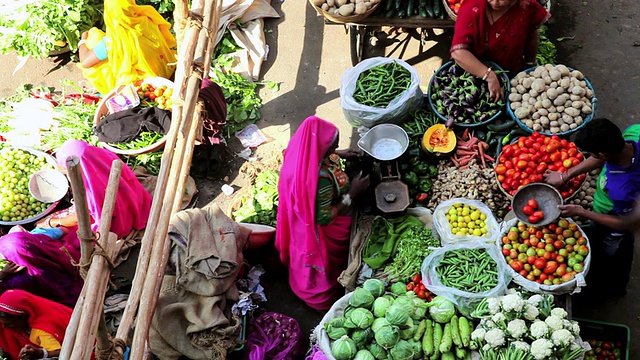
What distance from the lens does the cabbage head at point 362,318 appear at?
12.3 ft

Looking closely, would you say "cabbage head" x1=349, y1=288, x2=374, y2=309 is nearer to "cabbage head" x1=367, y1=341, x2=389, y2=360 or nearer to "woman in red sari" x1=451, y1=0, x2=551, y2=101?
"cabbage head" x1=367, y1=341, x2=389, y2=360

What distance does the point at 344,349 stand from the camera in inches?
144

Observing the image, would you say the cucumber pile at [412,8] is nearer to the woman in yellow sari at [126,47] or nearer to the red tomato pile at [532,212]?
the woman in yellow sari at [126,47]

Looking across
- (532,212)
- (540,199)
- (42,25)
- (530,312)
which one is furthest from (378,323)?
(42,25)

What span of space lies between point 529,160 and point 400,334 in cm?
167

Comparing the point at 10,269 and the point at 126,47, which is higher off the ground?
the point at 126,47

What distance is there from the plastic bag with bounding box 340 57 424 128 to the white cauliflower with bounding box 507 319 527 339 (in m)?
2.06

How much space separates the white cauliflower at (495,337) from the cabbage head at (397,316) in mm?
508

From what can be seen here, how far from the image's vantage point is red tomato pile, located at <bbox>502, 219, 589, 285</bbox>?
154 inches

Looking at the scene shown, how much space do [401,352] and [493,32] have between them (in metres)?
2.73

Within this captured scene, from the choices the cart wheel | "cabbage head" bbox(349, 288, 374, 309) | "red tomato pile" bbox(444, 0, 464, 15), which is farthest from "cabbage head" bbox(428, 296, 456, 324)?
the cart wheel

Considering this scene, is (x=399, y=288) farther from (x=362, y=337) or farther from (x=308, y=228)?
(x=308, y=228)

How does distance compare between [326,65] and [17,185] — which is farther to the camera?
[326,65]

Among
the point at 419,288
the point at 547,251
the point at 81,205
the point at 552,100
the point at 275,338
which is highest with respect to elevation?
the point at 81,205
